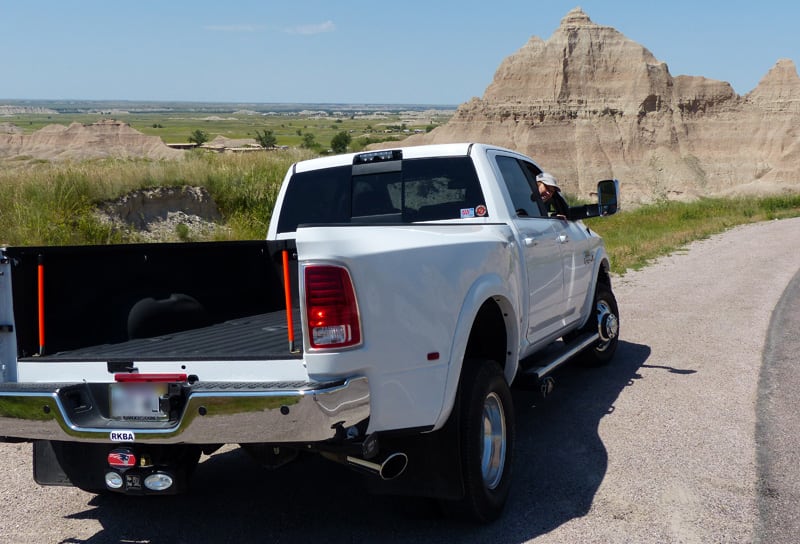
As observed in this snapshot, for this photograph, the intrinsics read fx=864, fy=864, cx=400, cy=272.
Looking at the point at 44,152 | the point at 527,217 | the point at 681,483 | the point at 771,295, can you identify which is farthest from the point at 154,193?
the point at 44,152

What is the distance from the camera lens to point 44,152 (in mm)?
73812

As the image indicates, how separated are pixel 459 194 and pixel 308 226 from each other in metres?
2.29

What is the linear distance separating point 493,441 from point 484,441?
13 centimetres

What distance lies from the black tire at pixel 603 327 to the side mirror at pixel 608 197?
951mm

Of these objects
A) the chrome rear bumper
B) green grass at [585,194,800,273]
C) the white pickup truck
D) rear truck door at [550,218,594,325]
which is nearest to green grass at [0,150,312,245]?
green grass at [585,194,800,273]

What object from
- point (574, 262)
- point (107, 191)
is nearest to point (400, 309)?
point (574, 262)

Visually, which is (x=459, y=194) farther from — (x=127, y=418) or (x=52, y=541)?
(x=52, y=541)

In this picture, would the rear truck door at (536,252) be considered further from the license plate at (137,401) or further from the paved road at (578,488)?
the license plate at (137,401)

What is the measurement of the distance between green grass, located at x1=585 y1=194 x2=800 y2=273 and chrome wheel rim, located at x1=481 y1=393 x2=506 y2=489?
1219cm

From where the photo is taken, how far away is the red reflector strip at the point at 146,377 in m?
3.81

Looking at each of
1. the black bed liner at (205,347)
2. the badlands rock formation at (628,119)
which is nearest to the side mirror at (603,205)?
the black bed liner at (205,347)

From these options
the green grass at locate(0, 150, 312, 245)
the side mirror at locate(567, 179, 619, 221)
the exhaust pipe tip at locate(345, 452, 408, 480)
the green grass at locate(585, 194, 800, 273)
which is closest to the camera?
the exhaust pipe tip at locate(345, 452, 408, 480)

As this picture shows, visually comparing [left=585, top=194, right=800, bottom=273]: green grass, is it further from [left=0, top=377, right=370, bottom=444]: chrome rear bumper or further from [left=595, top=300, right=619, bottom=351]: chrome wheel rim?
[left=0, top=377, right=370, bottom=444]: chrome rear bumper

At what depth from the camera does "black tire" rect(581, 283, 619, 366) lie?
25.7ft
